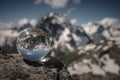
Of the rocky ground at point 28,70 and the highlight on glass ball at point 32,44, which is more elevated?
the highlight on glass ball at point 32,44

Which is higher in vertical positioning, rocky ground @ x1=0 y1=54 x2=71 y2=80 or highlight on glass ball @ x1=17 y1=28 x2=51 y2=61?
highlight on glass ball @ x1=17 y1=28 x2=51 y2=61

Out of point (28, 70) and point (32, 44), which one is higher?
point (32, 44)

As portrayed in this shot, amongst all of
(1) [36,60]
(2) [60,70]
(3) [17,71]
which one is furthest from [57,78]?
(3) [17,71]

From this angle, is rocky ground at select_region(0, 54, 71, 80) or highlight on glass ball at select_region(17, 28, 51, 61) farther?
highlight on glass ball at select_region(17, 28, 51, 61)

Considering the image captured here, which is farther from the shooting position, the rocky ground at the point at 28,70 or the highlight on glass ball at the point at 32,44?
the highlight on glass ball at the point at 32,44
